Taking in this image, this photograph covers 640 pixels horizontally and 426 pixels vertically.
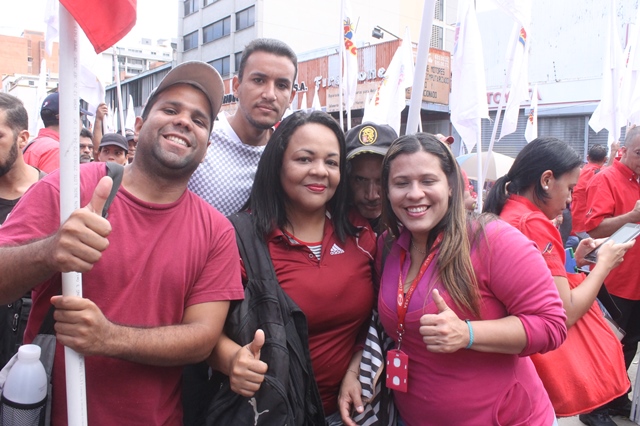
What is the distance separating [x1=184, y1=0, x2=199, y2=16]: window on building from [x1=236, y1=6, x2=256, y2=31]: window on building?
5.89m

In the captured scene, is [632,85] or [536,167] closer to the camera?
[536,167]

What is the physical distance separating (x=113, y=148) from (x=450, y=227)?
204 inches

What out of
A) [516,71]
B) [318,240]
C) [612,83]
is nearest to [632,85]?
[612,83]

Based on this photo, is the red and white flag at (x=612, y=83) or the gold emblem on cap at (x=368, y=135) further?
the red and white flag at (x=612, y=83)

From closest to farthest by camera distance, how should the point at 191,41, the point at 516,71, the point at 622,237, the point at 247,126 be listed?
1. the point at 622,237
2. the point at 247,126
3. the point at 516,71
4. the point at 191,41

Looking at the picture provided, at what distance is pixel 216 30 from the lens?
3519cm

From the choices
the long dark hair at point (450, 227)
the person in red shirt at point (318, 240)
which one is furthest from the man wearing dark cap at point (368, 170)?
the long dark hair at point (450, 227)

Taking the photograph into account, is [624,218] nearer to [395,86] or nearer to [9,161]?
[9,161]

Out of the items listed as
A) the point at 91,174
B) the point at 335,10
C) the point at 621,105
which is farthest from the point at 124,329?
the point at 335,10

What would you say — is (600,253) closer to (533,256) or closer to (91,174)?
(533,256)

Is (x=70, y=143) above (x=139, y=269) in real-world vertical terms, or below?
above

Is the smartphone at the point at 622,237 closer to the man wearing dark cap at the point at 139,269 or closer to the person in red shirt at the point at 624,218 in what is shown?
the person in red shirt at the point at 624,218

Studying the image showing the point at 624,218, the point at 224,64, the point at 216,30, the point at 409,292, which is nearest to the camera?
the point at 409,292

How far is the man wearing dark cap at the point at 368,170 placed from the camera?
249 centimetres
